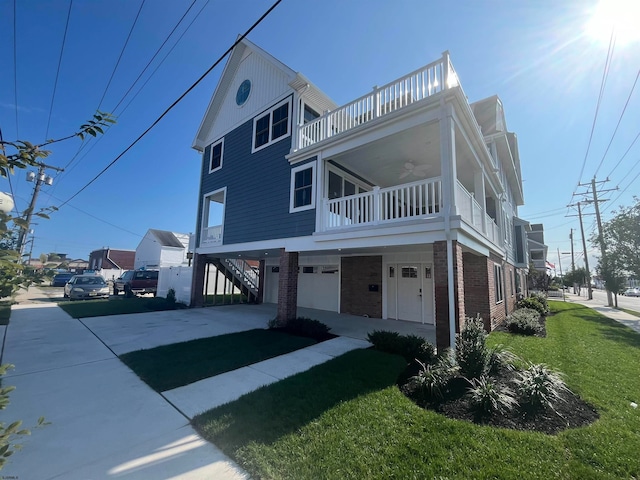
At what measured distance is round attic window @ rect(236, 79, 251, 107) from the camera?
1266cm

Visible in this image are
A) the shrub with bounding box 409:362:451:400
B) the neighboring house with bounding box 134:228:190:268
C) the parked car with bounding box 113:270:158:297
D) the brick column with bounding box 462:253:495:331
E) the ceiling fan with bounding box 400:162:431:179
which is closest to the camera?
the shrub with bounding box 409:362:451:400

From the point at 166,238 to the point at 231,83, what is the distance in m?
28.2

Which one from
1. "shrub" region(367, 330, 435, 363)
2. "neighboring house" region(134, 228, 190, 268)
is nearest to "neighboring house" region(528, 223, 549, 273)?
"shrub" region(367, 330, 435, 363)

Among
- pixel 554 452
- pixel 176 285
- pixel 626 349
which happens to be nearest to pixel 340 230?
pixel 554 452

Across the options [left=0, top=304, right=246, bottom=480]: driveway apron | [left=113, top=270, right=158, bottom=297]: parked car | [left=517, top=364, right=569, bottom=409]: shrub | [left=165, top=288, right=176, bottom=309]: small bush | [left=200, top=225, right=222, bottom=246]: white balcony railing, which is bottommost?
[left=0, top=304, right=246, bottom=480]: driveway apron

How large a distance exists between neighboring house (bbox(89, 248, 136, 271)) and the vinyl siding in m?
44.2

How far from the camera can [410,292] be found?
36.3 feet

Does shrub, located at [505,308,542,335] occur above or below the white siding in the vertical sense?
below

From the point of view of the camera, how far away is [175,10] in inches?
259

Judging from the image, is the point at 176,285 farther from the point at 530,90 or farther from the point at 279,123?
the point at 530,90

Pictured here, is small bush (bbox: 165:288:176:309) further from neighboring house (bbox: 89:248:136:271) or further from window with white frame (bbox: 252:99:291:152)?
neighboring house (bbox: 89:248:136:271)

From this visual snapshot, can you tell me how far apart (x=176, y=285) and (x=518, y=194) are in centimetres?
2283

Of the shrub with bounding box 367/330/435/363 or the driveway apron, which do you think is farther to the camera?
the shrub with bounding box 367/330/435/363

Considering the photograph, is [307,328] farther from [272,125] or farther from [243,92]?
[243,92]
